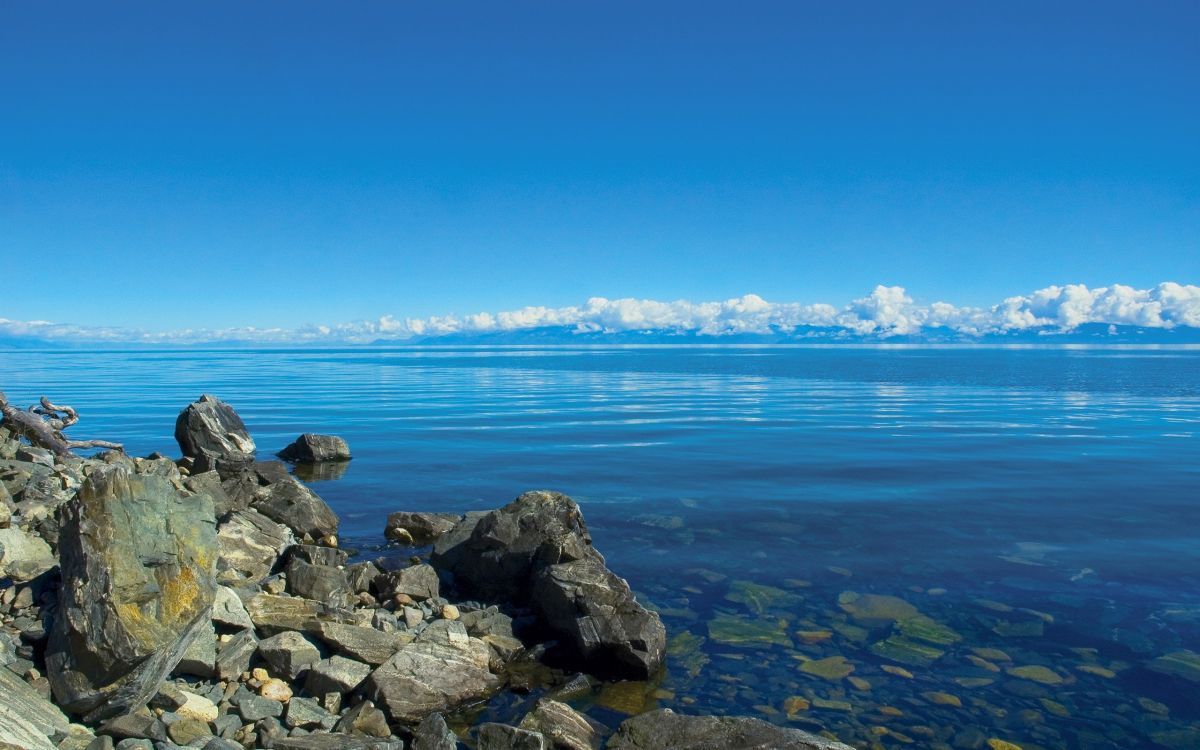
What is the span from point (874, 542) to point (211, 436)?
25.3 metres

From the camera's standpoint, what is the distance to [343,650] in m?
11.6

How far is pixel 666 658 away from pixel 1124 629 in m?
8.36

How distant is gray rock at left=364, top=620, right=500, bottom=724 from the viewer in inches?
421

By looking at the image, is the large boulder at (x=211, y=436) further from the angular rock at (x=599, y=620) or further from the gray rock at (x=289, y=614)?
the angular rock at (x=599, y=620)

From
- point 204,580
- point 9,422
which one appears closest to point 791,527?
point 204,580

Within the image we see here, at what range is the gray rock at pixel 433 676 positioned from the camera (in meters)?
10.7

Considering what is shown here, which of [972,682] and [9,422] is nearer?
[972,682]

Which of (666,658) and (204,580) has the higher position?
Result: (204,580)

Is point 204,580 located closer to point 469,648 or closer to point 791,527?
point 469,648

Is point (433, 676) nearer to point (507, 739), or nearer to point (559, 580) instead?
point (507, 739)

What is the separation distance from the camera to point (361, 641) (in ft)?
38.5

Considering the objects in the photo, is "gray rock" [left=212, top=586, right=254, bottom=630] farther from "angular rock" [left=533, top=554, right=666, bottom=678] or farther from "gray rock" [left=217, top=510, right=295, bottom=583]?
"angular rock" [left=533, top=554, right=666, bottom=678]

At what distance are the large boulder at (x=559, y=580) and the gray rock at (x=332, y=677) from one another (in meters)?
3.53

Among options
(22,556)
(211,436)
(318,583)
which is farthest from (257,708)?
(211,436)
